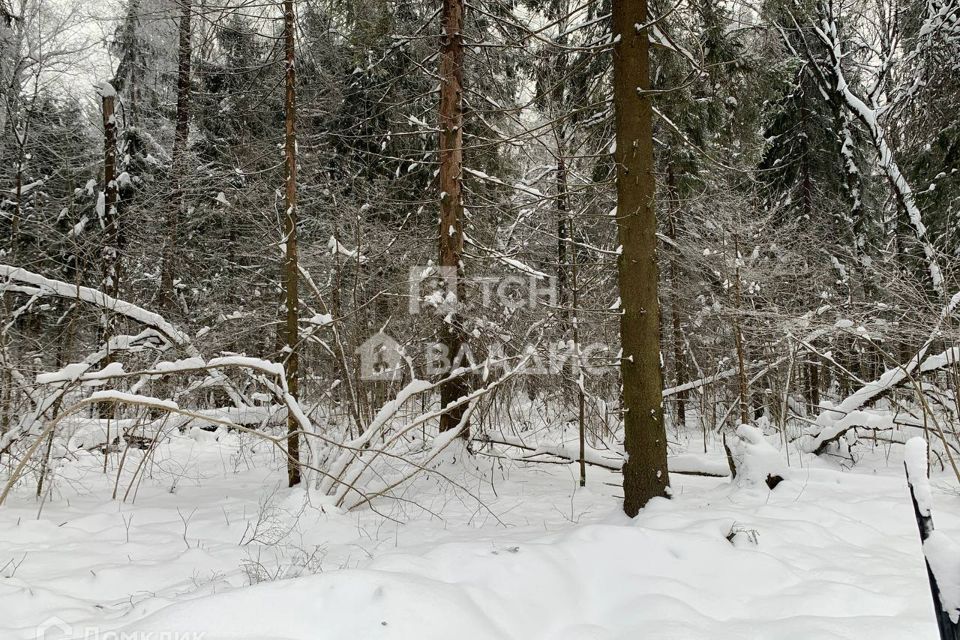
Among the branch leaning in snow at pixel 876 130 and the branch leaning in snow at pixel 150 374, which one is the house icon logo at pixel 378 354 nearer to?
the branch leaning in snow at pixel 150 374

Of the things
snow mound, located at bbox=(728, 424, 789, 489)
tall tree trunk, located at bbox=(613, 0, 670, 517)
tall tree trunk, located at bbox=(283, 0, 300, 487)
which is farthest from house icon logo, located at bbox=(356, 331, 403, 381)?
snow mound, located at bbox=(728, 424, 789, 489)

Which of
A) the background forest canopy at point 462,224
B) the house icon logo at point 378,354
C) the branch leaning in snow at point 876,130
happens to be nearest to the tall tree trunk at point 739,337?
the background forest canopy at point 462,224

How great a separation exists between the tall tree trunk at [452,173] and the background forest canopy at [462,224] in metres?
0.06

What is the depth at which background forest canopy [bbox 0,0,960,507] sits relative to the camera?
21.3 feet

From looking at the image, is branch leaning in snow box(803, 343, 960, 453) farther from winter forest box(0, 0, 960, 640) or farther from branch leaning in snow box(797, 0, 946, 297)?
branch leaning in snow box(797, 0, 946, 297)

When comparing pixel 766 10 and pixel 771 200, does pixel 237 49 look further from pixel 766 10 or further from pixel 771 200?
pixel 771 200

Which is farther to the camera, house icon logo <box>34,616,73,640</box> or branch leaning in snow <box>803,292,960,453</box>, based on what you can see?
branch leaning in snow <box>803,292,960,453</box>

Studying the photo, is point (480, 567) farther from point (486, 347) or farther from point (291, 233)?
point (291, 233)

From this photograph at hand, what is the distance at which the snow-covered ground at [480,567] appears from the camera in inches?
109

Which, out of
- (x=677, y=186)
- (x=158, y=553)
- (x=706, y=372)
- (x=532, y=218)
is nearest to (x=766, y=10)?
(x=532, y=218)

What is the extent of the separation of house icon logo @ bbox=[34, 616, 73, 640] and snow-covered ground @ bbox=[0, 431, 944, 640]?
1cm

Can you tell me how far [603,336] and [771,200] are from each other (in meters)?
9.63

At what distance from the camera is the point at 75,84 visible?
14.2 metres

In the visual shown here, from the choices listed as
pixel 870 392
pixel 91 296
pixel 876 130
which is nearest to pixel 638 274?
pixel 870 392
